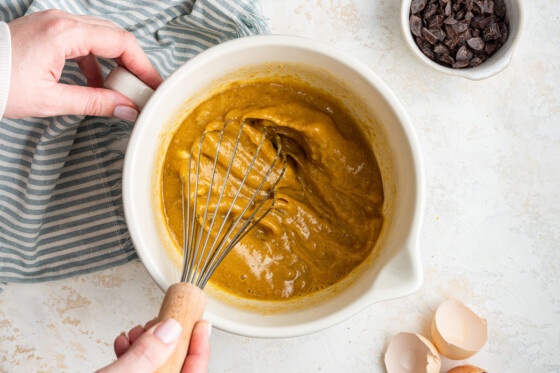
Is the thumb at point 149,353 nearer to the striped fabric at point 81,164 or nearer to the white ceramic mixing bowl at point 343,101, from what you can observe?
the white ceramic mixing bowl at point 343,101

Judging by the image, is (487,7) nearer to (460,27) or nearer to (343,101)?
(460,27)

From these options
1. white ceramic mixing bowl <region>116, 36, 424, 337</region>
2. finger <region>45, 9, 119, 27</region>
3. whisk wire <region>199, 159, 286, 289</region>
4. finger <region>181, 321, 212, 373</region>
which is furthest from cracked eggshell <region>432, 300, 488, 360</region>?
finger <region>45, 9, 119, 27</region>

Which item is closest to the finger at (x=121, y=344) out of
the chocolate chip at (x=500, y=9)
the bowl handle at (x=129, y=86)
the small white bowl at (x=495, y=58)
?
the bowl handle at (x=129, y=86)

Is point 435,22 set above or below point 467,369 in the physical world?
above

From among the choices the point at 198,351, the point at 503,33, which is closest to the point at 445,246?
the point at 503,33

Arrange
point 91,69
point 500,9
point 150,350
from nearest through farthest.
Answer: point 150,350
point 91,69
point 500,9
